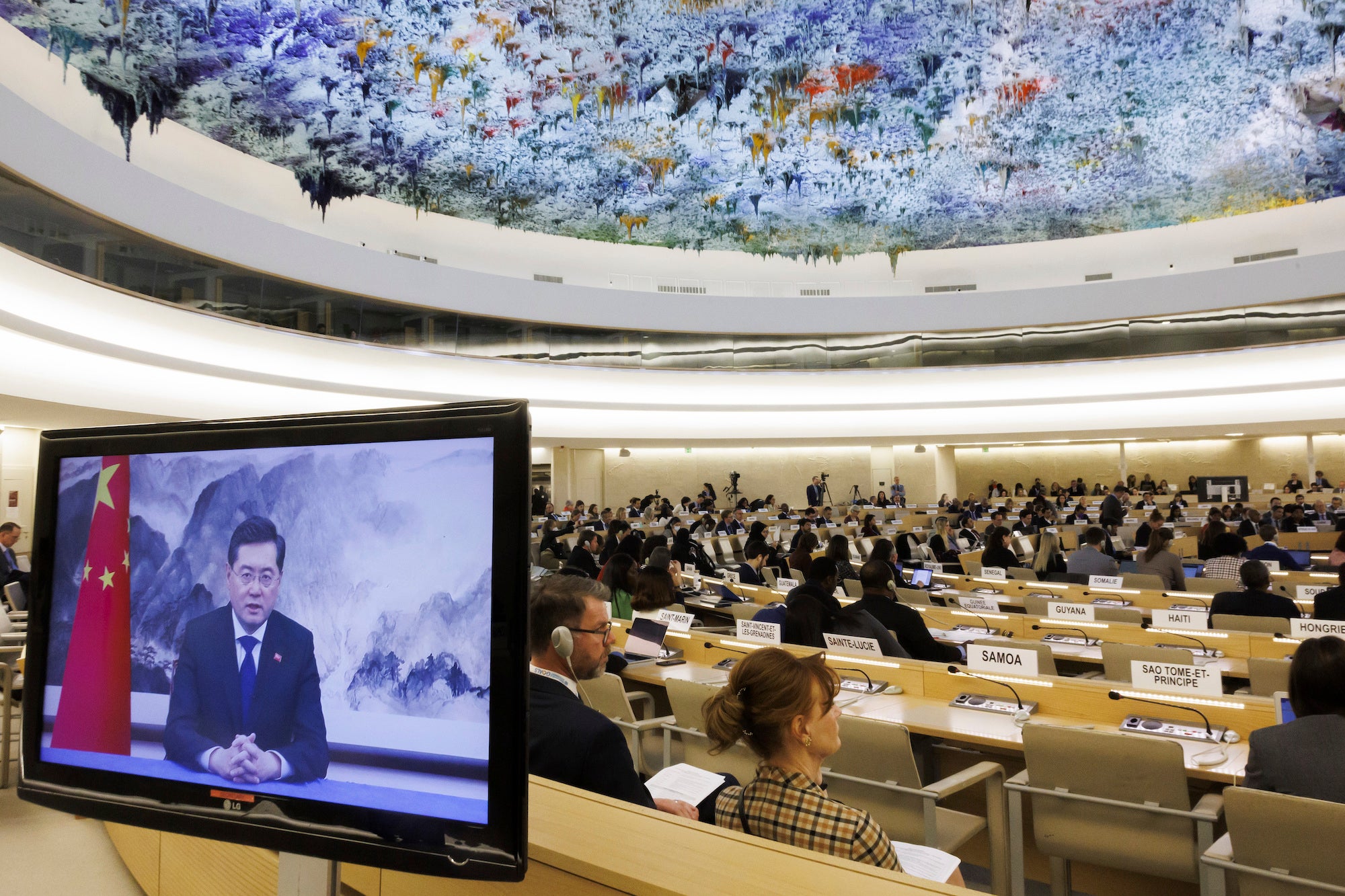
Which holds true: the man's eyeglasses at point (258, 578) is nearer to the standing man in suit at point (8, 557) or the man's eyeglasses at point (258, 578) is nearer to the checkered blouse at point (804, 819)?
the checkered blouse at point (804, 819)

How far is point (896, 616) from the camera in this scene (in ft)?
18.0

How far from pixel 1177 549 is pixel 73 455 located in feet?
44.3

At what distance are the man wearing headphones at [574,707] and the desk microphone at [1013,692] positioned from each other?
7.56ft

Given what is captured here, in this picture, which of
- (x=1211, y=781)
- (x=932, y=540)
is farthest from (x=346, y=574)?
(x=932, y=540)

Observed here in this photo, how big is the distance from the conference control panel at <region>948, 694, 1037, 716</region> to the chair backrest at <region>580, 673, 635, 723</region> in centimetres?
167

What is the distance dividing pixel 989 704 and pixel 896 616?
1427mm

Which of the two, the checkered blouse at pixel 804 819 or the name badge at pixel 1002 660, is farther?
the name badge at pixel 1002 660

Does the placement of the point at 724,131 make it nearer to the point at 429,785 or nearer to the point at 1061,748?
the point at 1061,748

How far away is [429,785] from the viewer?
895 millimetres

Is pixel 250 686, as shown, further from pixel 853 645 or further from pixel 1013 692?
pixel 853 645

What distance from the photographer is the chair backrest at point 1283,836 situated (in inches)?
86.0

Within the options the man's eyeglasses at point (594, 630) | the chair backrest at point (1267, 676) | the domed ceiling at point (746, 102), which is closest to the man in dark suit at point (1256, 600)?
the chair backrest at point (1267, 676)

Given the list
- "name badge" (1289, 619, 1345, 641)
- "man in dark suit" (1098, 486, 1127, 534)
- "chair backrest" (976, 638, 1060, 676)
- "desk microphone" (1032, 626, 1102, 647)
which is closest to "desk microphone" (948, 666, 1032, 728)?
"chair backrest" (976, 638, 1060, 676)

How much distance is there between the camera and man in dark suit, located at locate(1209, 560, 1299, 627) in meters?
→ 5.84
